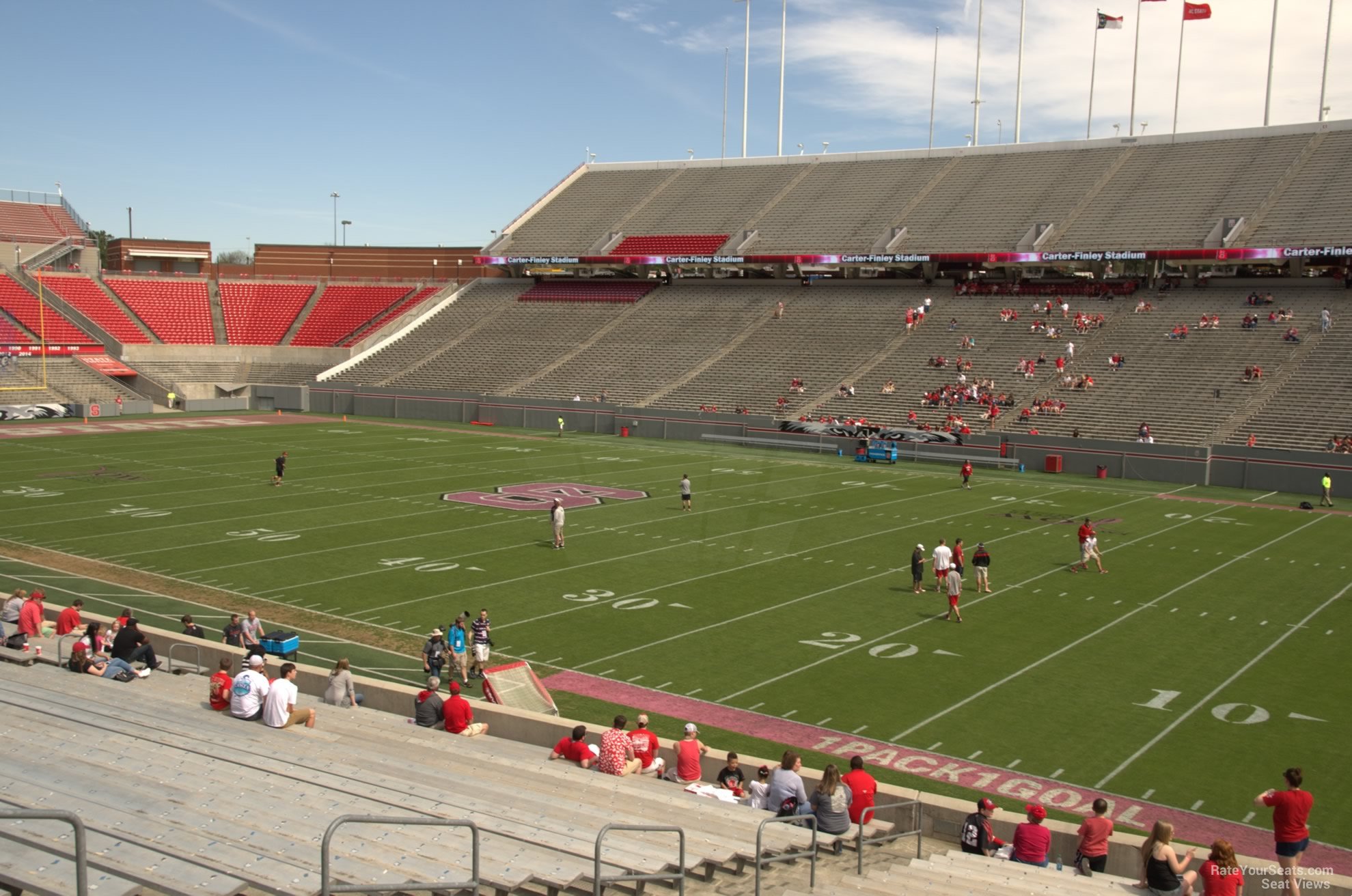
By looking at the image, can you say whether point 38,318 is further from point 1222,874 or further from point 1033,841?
point 1222,874

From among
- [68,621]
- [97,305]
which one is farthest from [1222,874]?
[97,305]

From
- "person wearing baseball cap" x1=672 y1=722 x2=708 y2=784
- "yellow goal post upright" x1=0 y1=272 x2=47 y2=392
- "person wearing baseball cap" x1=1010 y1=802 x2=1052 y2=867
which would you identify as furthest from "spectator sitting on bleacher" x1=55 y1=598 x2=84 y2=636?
"yellow goal post upright" x1=0 y1=272 x2=47 y2=392

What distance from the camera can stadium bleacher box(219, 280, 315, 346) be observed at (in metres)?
74.8

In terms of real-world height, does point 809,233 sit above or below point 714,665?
above

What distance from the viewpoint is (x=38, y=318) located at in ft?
216

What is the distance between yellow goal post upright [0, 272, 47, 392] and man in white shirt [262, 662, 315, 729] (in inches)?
2107

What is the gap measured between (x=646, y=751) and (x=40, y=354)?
61.4m

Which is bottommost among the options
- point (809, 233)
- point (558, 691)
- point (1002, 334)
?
point (558, 691)

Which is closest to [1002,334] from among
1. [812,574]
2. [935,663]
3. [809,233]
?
[809,233]

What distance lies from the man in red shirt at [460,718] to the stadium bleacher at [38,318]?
60099mm

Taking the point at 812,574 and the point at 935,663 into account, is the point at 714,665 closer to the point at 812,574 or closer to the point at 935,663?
the point at 935,663

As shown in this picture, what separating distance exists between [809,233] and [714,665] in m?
54.2

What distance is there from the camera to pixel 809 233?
69.0 meters

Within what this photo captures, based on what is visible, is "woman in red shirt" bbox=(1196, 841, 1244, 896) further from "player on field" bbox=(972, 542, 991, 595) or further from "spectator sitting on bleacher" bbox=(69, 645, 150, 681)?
"player on field" bbox=(972, 542, 991, 595)
